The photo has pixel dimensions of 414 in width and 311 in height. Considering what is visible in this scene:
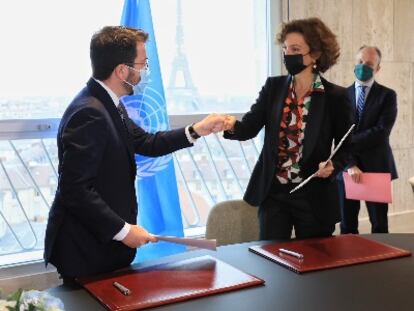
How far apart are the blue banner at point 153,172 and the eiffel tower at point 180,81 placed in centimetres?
38

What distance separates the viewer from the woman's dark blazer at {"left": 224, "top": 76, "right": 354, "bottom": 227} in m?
2.13

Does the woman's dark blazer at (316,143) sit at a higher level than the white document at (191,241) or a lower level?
higher

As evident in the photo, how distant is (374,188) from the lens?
2.30 meters

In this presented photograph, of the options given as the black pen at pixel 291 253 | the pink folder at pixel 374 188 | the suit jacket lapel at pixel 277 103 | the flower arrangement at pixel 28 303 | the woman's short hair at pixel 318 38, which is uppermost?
the woman's short hair at pixel 318 38

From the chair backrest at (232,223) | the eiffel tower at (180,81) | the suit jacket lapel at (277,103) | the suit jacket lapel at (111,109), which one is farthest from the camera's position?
the eiffel tower at (180,81)

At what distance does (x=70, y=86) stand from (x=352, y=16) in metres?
2.39

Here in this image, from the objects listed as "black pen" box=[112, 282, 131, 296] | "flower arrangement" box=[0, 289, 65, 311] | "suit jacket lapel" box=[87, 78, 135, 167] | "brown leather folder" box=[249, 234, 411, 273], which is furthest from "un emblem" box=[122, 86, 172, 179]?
"flower arrangement" box=[0, 289, 65, 311]

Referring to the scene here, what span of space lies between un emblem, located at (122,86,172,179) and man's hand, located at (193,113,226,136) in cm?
104

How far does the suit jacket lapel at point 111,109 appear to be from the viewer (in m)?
1.78

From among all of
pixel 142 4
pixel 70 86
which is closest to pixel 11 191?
pixel 70 86

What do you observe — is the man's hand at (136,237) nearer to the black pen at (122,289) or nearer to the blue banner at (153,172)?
the black pen at (122,289)

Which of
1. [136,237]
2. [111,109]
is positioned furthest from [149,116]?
[136,237]

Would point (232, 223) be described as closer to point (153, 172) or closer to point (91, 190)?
point (91, 190)

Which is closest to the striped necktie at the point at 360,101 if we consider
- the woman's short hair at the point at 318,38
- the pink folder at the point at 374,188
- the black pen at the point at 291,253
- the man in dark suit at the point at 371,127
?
the man in dark suit at the point at 371,127
